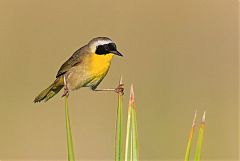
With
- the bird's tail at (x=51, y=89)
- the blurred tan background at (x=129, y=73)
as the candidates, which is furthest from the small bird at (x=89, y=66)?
the blurred tan background at (x=129, y=73)

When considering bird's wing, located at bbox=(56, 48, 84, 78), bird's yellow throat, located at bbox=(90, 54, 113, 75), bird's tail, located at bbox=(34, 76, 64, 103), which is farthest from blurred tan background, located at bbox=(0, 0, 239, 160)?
bird's yellow throat, located at bbox=(90, 54, 113, 75)

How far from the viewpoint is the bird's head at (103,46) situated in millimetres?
3547

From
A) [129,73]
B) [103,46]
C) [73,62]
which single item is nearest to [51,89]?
[73,62]

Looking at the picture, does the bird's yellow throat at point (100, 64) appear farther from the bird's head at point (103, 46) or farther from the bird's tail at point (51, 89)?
the bird's tail at point (51, 89)

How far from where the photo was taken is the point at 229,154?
527 cm

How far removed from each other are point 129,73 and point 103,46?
2503 millimetres

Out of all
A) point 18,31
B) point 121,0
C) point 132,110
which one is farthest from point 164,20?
point 132,110

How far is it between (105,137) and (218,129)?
1.02 metres

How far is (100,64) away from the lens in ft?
11.7

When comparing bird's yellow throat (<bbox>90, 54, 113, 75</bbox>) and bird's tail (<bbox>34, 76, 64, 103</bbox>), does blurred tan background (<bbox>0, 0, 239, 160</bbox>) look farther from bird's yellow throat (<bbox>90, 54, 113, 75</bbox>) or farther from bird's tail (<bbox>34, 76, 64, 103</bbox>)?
bird's yellow throat (<bbox>90, 54, 113, 75</bbox>)

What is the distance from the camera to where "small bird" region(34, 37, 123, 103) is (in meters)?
3.57

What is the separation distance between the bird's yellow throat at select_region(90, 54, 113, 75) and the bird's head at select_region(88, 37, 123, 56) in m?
0.03

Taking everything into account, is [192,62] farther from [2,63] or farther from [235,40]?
[2,63]

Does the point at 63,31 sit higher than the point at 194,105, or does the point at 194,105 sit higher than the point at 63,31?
the point at 63,31
